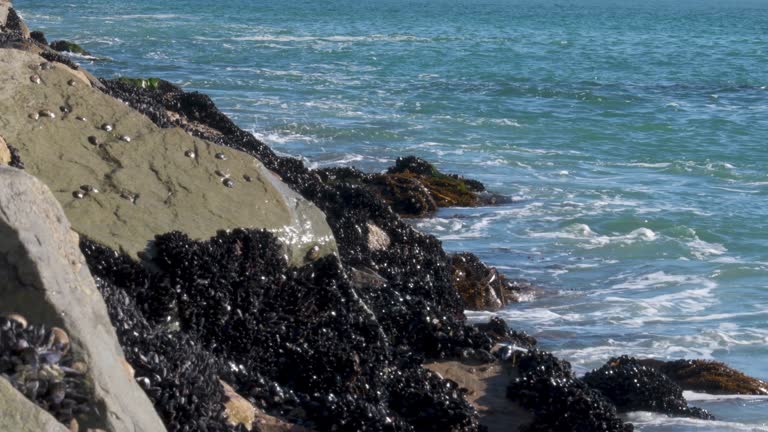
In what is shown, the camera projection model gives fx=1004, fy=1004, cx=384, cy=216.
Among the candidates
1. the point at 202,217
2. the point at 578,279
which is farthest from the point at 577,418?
the point at 578,279

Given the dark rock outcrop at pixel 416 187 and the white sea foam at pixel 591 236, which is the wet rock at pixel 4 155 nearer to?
the dark rock outcrop at pixel 416 187

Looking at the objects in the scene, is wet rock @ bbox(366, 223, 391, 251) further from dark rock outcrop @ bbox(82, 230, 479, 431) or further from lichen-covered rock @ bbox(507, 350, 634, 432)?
lichen-covered rock @ bbox(507, 350, 634, 432)

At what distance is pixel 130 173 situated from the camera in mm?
5762

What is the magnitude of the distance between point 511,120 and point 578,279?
11343mm

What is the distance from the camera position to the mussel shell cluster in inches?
109

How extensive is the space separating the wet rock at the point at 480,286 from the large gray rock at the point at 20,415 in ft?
20.0

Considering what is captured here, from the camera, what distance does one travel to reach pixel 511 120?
2106 cm

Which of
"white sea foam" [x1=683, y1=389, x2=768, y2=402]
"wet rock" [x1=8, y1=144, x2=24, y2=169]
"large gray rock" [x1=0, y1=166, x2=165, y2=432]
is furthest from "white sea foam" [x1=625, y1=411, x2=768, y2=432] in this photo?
"wet rock" [x1=8, y1=144, x2=24, y2=169]

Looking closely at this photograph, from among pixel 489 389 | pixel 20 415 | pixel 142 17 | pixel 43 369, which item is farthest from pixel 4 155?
pixel 142 17

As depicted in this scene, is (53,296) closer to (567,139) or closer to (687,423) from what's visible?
(687,423)

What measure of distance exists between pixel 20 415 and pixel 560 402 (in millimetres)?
3640

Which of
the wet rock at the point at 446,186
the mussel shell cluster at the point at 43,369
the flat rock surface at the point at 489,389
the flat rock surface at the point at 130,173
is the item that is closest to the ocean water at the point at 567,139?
the wet rock at the point at 446,186

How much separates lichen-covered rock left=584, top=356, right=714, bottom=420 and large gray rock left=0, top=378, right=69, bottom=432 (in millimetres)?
4428

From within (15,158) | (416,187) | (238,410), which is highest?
(15,158)
